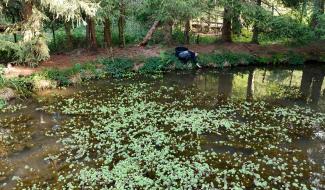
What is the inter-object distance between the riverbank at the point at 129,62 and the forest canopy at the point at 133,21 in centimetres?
102

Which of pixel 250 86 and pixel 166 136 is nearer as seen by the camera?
pixel 166 136

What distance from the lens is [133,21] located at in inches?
1014

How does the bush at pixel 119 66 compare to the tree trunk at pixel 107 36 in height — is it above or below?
below

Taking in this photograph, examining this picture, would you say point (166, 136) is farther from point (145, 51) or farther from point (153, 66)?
point (145, 51)

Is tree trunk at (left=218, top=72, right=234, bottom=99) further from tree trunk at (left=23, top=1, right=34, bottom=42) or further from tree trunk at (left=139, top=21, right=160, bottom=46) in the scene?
tree trunk at (left=23, top=1, right=34, bottom=42)

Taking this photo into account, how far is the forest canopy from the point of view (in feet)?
66.4

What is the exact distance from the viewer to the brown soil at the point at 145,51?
71.7ft

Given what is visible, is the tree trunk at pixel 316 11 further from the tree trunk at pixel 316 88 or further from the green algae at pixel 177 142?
the green algae at pixel 177 142

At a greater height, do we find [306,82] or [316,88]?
[306,82]

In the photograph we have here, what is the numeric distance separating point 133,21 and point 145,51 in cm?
282

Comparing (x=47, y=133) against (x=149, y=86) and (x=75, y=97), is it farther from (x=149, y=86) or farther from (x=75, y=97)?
(x=149, y=86)

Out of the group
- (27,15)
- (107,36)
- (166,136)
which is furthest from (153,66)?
(166,136)

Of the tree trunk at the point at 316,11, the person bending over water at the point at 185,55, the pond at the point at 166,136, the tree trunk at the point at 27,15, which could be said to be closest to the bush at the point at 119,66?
the pond at the point at 166,136

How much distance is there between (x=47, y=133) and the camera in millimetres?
14414
